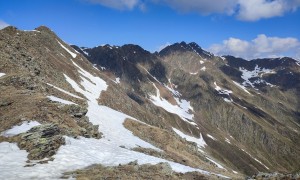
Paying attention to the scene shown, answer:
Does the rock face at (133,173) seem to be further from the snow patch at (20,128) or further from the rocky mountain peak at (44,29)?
the rocky mountain peak at (44,29)

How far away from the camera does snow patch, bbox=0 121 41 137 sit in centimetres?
2748

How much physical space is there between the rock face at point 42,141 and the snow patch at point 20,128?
1.09 metres

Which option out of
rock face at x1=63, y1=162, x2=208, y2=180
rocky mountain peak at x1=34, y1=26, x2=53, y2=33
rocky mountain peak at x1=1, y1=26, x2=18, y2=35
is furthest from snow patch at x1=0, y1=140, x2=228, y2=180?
rocky mountain peak at x1=34, y1=26, x2=53, y2=33

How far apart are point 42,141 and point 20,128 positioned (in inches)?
160

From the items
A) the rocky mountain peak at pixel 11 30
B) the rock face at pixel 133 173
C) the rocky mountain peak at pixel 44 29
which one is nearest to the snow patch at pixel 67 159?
the rock face at pixel 133 173

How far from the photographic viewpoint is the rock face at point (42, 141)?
79.0 ft

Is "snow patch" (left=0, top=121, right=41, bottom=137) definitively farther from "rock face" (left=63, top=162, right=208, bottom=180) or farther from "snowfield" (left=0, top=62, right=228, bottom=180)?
"rock face" (left=63, top=162, right=208, bottom=180)

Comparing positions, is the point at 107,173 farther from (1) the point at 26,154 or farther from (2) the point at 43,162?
(1) the point at 26,154

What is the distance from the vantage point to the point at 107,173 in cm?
2239

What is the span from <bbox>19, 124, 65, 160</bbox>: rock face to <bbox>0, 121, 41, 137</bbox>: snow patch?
1.09 m

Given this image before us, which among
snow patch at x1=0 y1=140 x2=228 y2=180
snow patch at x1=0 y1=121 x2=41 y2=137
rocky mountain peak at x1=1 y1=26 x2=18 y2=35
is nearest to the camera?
snow patch at x1=0 y1=140 x2=228 y2=180

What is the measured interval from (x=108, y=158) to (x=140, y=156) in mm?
2973

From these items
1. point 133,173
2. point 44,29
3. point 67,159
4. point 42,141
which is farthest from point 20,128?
point 44,29

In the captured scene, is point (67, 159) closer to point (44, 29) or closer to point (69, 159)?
point (69, 159)
